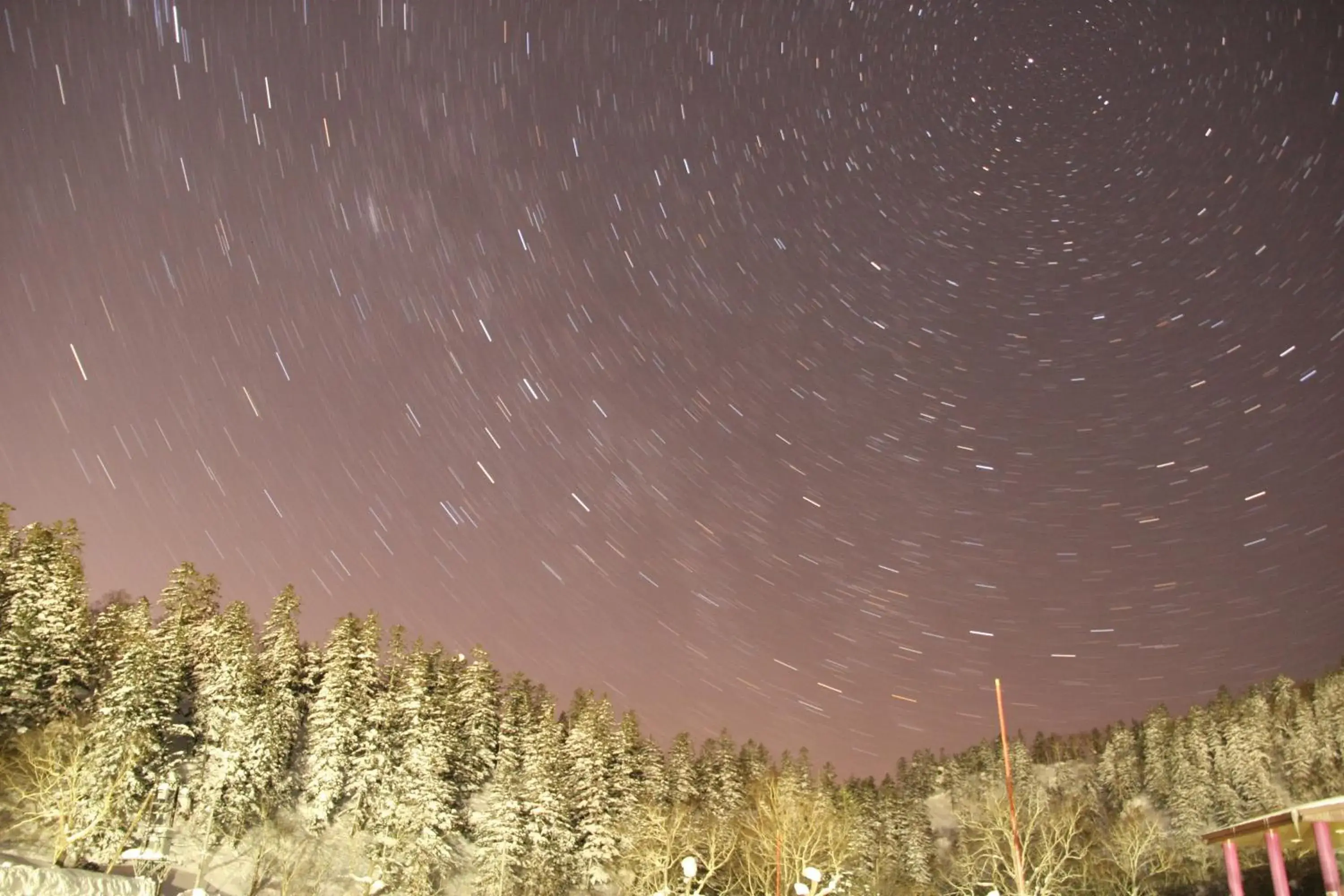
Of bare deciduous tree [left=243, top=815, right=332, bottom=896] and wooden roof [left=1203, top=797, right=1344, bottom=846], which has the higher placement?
wooden roof [left=1203, top=797, right=1344, bottom=846]

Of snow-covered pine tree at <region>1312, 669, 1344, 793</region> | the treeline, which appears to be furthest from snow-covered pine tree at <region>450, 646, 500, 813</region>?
snow-covered pine tree at <region>1312, 669, 1344, 793</region>

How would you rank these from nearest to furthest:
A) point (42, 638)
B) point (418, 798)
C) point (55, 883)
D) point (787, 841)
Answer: point (55, 883) → point (42, 638) → point (787, 841) → point (418, 798)

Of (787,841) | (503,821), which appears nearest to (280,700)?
(503,821)

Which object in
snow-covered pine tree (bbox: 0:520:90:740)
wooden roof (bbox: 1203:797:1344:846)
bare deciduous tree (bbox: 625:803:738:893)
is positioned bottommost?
bare deciduous tree (bbox: 625:803:738:893)

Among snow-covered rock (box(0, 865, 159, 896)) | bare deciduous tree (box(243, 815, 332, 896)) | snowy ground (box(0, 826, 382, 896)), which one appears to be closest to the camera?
snow-covered rock (box(0, 865, 159, 896))

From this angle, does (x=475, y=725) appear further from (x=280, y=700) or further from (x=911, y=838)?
(x=911, y=838)

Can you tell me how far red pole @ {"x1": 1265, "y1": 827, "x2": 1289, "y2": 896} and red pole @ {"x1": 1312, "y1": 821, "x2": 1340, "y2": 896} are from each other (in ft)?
5.34

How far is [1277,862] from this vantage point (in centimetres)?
2362

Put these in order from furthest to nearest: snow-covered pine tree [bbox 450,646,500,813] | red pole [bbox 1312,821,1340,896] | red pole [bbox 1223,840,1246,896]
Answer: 1. snow-covered pine tree [bbox 450,646,500,813]
2. red pole [bbox 1223,840,1246,896]
3. red pole [bbox 1312,821,1340,896]

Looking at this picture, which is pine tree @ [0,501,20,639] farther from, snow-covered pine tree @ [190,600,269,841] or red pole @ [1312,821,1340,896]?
red pole @ [1312,821,1340,896]

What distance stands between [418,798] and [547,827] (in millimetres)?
8213

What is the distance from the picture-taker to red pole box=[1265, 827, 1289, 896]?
23.2m

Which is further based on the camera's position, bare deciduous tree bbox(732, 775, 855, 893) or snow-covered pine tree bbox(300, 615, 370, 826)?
snow-covered pine tree bbox(300, 615, 370, 826)

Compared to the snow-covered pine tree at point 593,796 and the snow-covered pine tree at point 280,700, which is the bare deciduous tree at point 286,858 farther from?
the snow-covered pine tree at point 593,796
